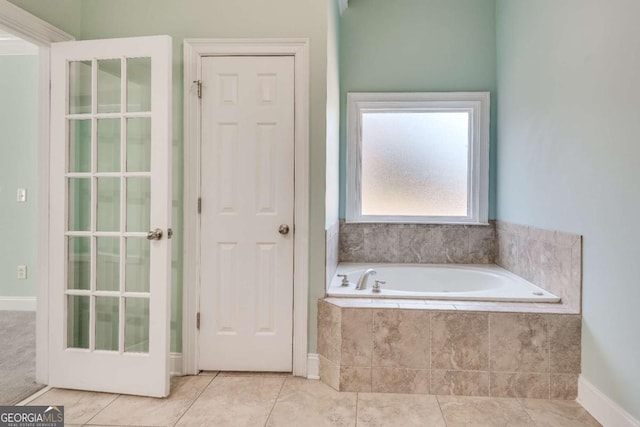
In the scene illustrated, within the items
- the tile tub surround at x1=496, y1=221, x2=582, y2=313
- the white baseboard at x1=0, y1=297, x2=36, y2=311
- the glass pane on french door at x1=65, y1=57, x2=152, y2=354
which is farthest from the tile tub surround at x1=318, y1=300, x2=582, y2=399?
the white baseboard at x1=0, y1=297, x2=36, y2=311

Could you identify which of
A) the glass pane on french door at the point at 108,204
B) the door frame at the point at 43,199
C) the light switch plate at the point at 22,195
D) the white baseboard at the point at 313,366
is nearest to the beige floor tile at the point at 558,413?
the white baseboard at the point at 313,366

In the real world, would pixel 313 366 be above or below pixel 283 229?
below

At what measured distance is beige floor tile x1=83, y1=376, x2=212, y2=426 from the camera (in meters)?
1.93

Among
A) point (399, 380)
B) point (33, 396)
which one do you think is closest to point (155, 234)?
point (33, 396)

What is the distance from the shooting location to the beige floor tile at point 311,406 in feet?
6.37

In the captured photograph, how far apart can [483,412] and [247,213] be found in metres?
1.70

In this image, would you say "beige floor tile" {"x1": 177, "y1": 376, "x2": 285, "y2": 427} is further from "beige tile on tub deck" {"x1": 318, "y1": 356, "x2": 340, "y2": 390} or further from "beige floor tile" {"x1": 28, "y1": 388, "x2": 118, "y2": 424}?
"beige floor tile" {"x1": 28, "y1": 388, "x2": 118, "y2": 424}

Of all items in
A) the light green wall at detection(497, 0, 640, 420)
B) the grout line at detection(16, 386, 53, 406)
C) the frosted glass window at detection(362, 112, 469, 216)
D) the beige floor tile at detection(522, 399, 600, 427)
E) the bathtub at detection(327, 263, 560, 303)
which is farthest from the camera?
the frosted glass window at detection(362, 112, 469, 216)

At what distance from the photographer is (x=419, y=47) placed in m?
3.41

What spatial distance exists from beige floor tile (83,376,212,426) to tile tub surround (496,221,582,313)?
218 cm

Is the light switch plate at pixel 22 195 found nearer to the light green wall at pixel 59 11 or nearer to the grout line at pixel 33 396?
the light green wall at pixel 59 11

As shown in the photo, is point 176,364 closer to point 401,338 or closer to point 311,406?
point 311,406

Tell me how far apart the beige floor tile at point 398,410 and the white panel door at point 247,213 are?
22.8 inches

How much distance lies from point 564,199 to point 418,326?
1.13 m
